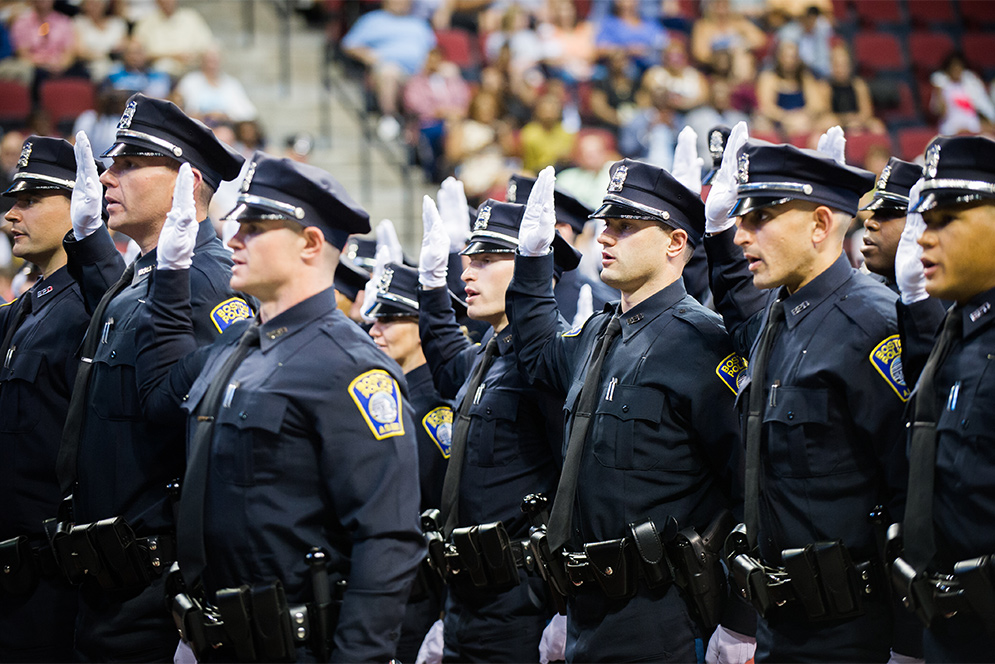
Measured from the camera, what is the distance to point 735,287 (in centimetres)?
355

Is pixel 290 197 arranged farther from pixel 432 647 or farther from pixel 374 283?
pixel 432 647

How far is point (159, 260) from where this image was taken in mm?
3301

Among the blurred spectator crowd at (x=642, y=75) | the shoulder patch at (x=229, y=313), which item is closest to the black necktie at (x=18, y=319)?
the shoulder patch at (x=229, y=313)

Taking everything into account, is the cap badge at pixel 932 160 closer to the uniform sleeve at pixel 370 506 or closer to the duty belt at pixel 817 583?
the duty belt at pixel 817 583

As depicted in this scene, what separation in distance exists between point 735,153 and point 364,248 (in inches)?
121

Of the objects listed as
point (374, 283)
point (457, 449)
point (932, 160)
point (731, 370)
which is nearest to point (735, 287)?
point (731, 370)

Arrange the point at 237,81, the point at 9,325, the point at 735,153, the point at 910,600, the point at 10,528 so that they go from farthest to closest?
1. the point at 237,81
2. the point at 9,325
3. the point at 10,528
4. the point at 735,153
5. the point at 910,600

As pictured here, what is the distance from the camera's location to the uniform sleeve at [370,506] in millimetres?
2592

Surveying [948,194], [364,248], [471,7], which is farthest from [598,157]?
[948,194]

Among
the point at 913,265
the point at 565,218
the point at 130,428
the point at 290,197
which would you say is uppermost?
the point at 290,197

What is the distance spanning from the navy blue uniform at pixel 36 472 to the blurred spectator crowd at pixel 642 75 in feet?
18.1

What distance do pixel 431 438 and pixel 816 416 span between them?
1998 millimetres

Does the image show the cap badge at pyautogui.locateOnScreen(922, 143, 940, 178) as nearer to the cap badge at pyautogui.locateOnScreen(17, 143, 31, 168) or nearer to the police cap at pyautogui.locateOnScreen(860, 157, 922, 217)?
the police cap at pyautogui.locateOnScreen(860, 157, 922, 217)

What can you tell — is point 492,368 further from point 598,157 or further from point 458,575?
point 598,157
